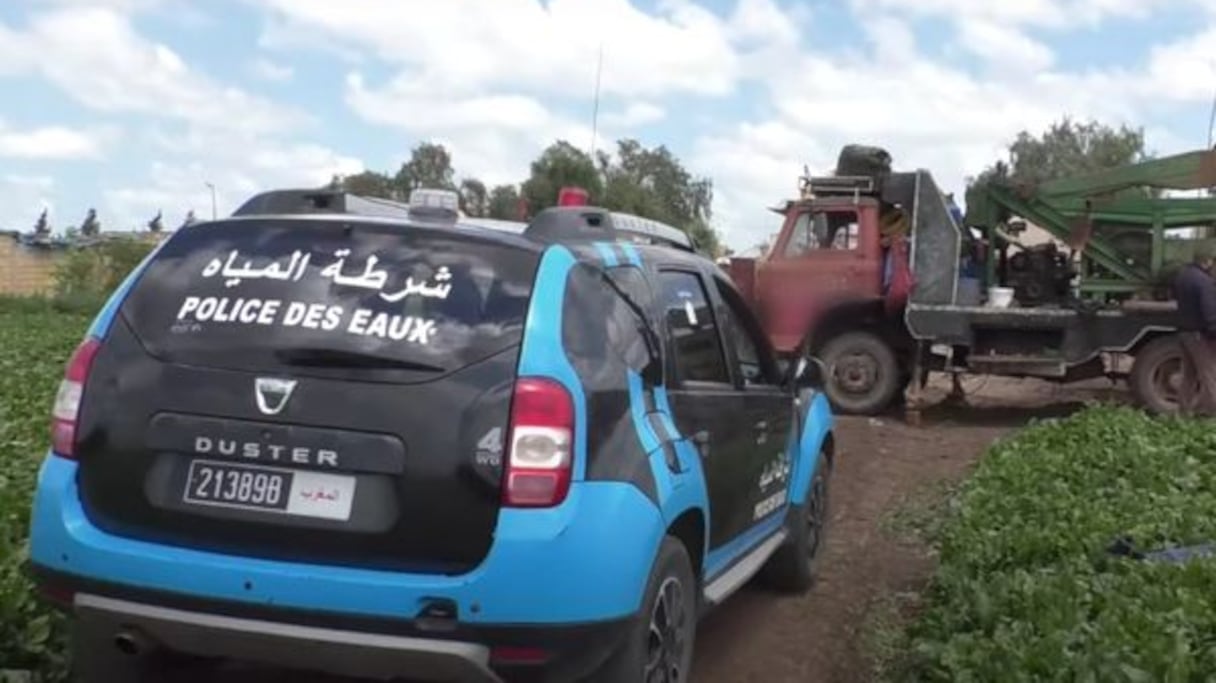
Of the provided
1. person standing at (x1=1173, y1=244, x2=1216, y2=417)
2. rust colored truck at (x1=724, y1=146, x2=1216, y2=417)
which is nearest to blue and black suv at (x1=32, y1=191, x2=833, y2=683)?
person standing at (x1=1173, y1=244, x2=1216, y2=417)

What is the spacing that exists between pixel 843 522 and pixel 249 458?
6108mm

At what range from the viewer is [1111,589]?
5.12 meters

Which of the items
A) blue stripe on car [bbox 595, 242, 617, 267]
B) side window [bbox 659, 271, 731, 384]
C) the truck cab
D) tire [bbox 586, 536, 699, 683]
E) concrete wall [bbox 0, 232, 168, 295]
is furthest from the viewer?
concrete wall [bbox 0, 232, 168, 295]

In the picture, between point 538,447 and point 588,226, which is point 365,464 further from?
point 588,226

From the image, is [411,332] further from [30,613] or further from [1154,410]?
[1154,410]

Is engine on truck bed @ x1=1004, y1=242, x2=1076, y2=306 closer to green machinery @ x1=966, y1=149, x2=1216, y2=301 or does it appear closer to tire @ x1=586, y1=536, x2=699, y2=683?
green machinery @ x1=966, y1=149, x2=1216, y2=301

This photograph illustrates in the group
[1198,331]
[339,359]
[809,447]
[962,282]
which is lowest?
[809,447]

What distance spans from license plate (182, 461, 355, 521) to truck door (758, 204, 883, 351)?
38.4ft

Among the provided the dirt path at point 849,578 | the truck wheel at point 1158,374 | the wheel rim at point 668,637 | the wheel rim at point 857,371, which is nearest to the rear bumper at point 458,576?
the wheel rim at point 668,637

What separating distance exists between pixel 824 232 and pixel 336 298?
38.8ft

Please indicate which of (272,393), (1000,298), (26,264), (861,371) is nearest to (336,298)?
(272,393)

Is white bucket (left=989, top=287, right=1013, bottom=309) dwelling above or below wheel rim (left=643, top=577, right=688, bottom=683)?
above

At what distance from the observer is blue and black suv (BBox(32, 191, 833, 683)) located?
146 inches

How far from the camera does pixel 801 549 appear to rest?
6.76 m
